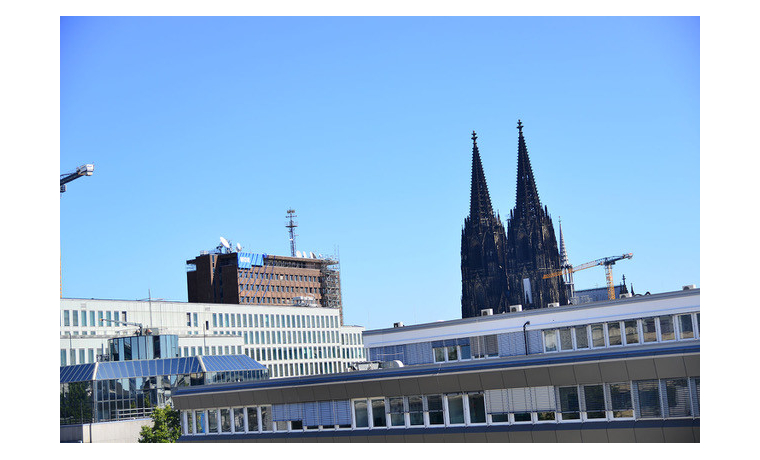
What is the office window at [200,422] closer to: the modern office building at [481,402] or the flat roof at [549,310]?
the modern office building at [481,402]

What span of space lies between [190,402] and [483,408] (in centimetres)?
801

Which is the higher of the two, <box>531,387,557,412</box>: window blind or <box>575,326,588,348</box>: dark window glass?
<box>575,326,588,348</box>: dark window glass

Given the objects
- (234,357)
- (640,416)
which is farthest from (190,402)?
(234,357)

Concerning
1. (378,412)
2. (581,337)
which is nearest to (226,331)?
(581,337)

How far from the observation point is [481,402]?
19.1 meters

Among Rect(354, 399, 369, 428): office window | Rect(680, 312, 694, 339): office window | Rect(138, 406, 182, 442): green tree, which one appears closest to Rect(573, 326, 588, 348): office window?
Rect(680, 312, 694, 339): office window

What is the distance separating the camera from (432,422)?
1966 centimetres

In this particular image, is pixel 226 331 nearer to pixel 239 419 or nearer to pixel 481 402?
pixel 239 419

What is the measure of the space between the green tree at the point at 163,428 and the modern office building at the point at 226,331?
20.0 meters

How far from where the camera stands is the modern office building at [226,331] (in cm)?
5803

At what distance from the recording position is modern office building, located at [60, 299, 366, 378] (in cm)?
5803

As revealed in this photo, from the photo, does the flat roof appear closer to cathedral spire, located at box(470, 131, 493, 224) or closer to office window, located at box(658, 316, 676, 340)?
office window, located at box(658, 316, 676, 340)

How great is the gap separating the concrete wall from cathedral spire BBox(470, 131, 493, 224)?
→ 69948 mm

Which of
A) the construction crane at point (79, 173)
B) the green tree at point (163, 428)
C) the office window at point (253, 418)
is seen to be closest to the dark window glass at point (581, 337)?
the office window at point (253, 418)
